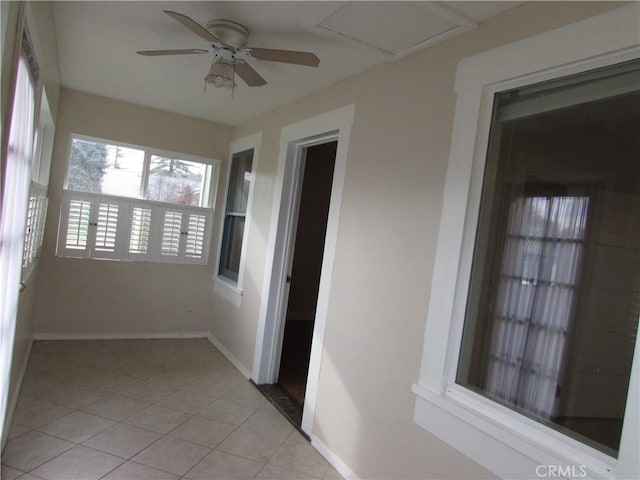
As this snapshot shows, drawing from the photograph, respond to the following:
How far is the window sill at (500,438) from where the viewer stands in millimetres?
1392

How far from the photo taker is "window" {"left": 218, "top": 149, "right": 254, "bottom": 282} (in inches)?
168

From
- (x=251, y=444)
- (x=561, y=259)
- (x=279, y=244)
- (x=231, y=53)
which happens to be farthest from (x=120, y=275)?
(x=561, y=259)

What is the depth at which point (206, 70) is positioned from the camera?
9.95ft

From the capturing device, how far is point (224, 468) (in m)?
2.35

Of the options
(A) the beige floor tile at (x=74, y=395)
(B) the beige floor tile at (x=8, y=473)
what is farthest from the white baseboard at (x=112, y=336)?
(B) the beige floor tile at (x=8, y=473)

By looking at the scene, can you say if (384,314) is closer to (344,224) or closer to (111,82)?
(344,224)

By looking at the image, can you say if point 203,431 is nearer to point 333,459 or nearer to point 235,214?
point 333,459

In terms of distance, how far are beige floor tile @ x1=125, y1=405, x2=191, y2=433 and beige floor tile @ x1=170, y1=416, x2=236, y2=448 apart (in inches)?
2.4

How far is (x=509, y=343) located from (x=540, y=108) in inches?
38.9

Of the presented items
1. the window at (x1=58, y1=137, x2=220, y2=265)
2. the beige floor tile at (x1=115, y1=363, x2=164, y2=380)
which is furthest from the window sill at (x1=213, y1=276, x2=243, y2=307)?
the beige floor tile at (x1=115, y1=363, x2=164, y2=380)

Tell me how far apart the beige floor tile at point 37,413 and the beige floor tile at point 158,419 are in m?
0.45

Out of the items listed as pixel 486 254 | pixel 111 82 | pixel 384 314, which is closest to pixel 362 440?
pixel 384 314

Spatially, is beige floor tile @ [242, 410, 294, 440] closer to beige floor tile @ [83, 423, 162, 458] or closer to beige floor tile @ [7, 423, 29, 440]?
beige floor tile @ [83, 423, 162, 458]

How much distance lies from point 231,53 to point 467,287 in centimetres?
181
